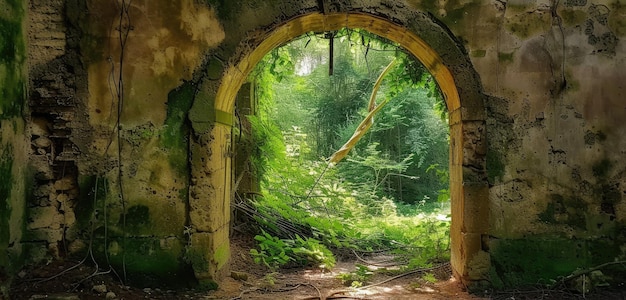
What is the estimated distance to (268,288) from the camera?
5426 millimetres

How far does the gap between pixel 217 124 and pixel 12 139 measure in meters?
1.93

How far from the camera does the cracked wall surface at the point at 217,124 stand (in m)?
4.85

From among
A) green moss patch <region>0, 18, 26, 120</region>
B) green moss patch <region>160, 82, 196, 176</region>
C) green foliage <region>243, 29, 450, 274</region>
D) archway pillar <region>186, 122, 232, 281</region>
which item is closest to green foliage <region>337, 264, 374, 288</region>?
green foliage <region>243, 29, 450, 274</region>

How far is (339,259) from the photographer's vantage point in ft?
24.5

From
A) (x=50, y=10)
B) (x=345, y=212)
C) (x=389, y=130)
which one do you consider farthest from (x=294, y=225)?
(x=389, y=130)

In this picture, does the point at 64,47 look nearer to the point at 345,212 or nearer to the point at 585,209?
the point at 585,209

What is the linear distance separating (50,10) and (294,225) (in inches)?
179

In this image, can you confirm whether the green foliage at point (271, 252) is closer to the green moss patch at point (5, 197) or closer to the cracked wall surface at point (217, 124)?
the cracked wall surface at point (217, 124)

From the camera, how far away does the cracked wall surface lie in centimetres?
485

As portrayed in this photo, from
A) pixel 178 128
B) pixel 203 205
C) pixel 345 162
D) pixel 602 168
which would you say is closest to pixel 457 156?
pixel 602 168

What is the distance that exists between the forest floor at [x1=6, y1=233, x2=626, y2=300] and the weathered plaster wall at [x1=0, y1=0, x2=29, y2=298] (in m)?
0.29

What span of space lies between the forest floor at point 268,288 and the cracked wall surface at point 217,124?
21 cm

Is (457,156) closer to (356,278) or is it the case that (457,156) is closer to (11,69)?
(356,278)

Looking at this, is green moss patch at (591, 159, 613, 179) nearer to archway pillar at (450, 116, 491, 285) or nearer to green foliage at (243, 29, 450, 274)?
archway pillar at (450, 116, 491, 285)
